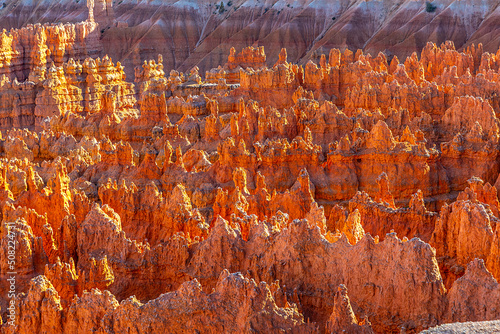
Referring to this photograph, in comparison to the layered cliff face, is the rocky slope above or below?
above

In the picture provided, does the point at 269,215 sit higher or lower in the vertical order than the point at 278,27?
lower

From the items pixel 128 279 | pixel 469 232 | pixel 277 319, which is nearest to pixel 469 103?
pixel 469 232

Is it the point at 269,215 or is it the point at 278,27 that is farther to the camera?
the point at 278,27

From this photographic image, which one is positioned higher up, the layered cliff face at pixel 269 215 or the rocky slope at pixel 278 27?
the rocky slope at pixel 278 27

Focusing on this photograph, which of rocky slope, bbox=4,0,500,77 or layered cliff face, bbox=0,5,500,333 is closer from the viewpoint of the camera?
layered cliff face, bbox=0,5,500,333

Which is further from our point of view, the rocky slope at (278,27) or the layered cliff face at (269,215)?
the rocky slope at (278,27)

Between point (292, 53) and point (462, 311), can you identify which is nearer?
point (462, 311)

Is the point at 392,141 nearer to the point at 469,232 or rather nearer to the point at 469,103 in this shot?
the point at 469,103

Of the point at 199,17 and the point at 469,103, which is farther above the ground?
the point at 199,17
